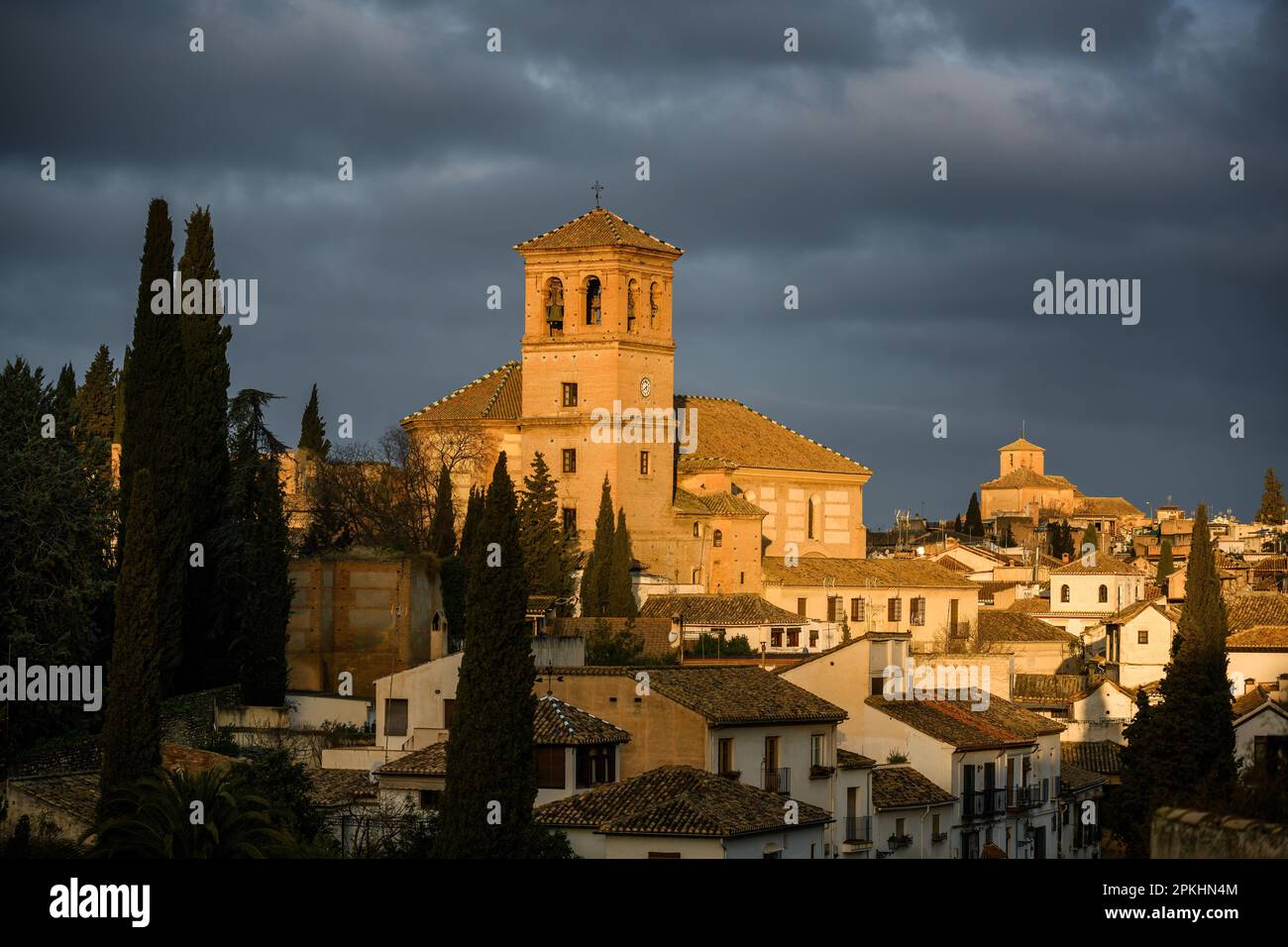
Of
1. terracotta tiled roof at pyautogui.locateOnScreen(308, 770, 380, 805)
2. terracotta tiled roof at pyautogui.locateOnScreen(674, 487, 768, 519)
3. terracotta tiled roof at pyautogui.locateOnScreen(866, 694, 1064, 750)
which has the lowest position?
terracotta tiled roof at pyautogui.locateOnScreen(308, 770, 380, 805)

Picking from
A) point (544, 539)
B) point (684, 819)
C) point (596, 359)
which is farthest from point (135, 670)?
point (596, 359)

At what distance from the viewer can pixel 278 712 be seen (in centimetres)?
3834

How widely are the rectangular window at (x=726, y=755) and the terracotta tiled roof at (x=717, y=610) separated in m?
28.5

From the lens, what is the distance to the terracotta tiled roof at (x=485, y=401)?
71438mm

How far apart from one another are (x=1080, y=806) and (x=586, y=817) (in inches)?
745

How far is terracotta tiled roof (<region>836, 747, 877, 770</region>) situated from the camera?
3351 centimetres

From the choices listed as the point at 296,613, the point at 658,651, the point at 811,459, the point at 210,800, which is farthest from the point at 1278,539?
the point at 210,800

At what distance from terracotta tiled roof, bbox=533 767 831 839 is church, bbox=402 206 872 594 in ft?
124

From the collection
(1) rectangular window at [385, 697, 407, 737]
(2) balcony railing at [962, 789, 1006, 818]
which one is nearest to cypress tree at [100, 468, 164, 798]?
(1) rectangular window at [385, 697, 407, 737]

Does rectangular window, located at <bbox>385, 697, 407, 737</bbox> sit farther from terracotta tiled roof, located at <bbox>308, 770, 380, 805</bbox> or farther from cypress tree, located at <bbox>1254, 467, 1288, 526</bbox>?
cypress tree, located at <bbox>1254, 467, 1288, 526</bbox>

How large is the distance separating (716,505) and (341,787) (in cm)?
3873

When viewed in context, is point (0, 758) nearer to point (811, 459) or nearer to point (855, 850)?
point (855, 850)

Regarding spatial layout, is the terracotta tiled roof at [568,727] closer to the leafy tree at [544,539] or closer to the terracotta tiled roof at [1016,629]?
the leafy tree at [544,539]

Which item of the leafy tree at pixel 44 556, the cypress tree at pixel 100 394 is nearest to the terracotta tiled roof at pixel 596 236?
the cypress tree at pixel 100 394
